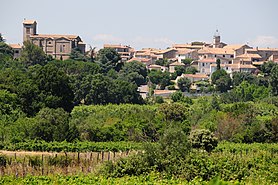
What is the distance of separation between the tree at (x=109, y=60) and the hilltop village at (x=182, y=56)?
5.66 meters

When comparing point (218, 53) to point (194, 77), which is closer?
point (194, 77)

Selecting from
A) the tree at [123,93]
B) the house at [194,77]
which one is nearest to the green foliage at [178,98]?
the tree at [123,93]

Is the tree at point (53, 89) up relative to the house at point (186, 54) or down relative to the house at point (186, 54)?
down

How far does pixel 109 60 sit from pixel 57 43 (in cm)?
1139

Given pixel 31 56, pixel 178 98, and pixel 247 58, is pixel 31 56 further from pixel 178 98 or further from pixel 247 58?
pixel 247 58

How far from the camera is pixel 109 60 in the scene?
7131 centimetres

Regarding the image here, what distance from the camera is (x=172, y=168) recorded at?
19156 millimetres

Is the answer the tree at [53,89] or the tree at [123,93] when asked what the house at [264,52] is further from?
the tree at [53,89]

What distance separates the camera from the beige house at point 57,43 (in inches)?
3118

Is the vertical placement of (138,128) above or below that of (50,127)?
below

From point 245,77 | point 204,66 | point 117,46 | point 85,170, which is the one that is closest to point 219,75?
point 245,77

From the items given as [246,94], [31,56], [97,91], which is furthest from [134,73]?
[97,91]

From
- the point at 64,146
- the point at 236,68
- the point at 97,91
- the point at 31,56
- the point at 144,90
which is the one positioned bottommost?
the point at 64,146

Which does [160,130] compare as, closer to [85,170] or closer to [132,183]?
[85,170]
